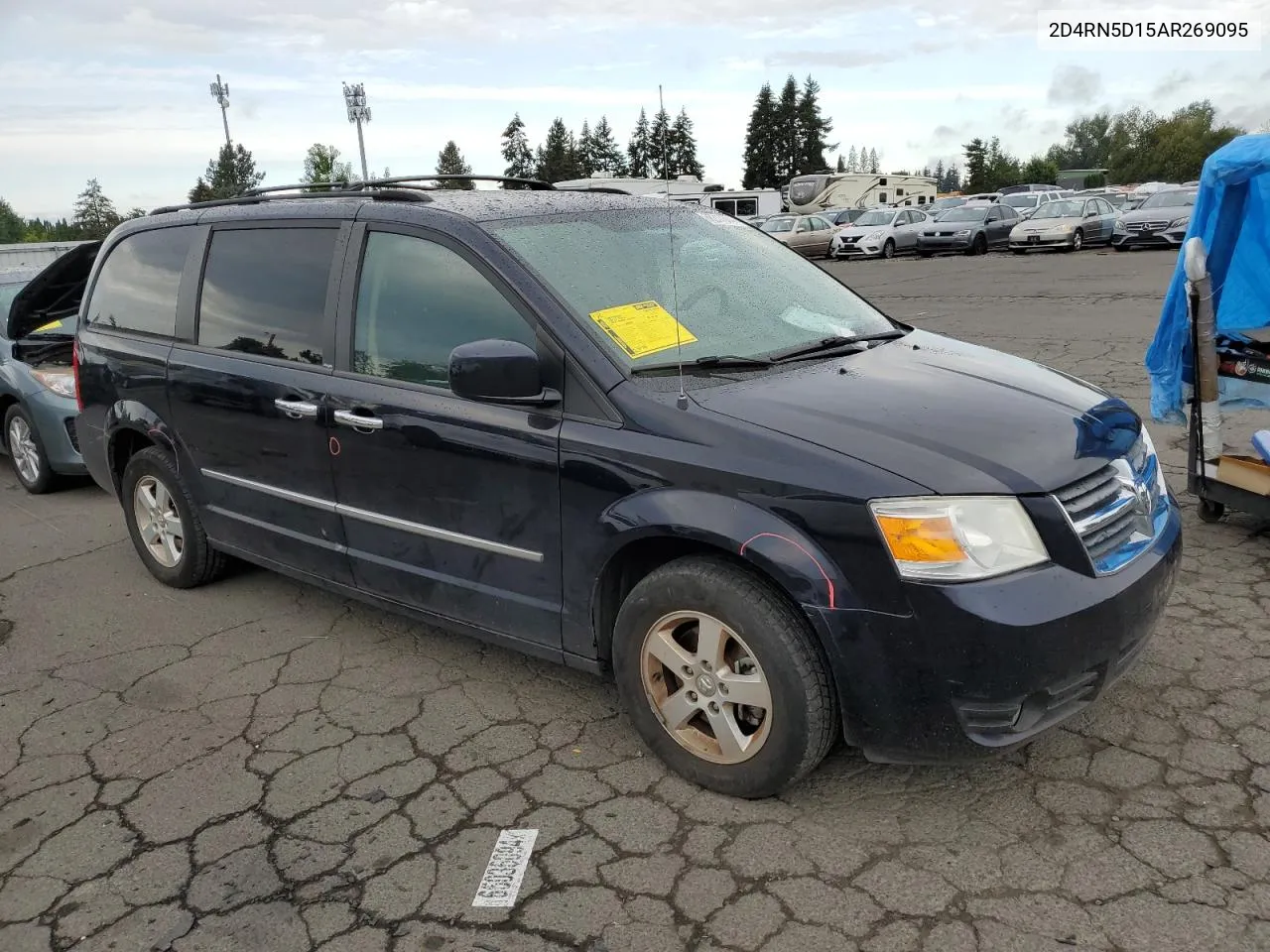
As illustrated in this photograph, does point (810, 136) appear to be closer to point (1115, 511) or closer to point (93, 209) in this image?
point (93, 209)

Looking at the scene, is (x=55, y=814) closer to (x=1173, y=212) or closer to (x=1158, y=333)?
(x=1158, y=333)

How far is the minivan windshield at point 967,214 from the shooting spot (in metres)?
28.9

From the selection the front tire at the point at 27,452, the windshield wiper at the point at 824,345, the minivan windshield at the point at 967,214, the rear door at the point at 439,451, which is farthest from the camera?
the minivan windshield at the point at 967,214

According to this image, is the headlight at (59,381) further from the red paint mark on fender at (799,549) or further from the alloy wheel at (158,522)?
the red paint mark on fender at (799,549)

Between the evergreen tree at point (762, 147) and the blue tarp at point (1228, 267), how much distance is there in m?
85.9

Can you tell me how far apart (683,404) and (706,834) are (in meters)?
1.23

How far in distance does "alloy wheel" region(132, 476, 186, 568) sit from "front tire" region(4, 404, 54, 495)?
236 centimetres

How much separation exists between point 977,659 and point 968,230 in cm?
2838

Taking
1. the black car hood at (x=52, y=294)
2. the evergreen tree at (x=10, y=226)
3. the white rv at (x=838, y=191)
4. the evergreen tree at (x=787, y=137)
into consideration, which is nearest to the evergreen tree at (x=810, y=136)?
the evergreen tree at (x=787, y=137)

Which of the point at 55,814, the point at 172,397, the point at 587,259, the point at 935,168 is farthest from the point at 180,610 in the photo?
the point at 935,168

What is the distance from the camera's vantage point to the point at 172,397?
14.9 ft

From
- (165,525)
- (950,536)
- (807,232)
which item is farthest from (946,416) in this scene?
(807,232)

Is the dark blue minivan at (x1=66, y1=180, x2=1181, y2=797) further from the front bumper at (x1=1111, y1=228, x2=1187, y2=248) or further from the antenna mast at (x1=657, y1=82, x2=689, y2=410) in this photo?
the front bumper at (x1=1111, y1=228, x2=1187, y2=248)

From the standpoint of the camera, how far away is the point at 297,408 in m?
3.87
